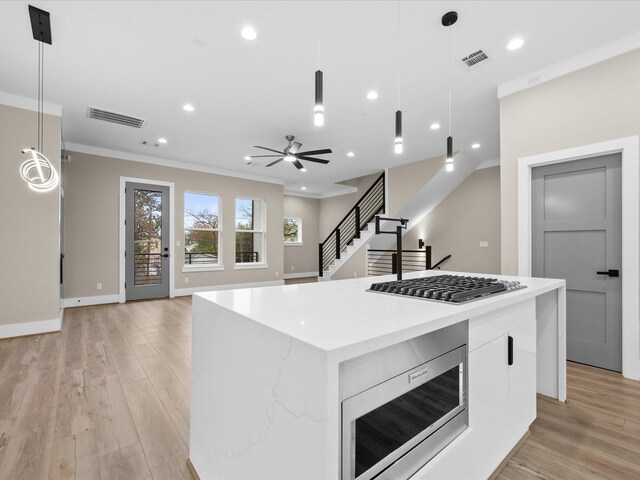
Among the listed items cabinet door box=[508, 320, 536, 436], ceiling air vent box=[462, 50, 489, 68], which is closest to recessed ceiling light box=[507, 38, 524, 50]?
ceiling air vent box=[462, 50, 489, 68]

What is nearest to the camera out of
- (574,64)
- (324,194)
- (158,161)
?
(574,64)

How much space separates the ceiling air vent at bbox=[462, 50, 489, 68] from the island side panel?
3.22 m

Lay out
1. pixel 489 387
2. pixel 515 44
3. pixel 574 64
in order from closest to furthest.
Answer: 1. pixel 489 387
2. pixel 515 44
3. pixel 574 64

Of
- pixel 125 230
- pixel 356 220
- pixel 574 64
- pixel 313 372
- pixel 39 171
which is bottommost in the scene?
pixel 313 372

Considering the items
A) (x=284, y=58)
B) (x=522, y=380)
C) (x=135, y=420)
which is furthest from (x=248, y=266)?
(x=522, y=380)

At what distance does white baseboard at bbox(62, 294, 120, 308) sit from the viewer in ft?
17.6

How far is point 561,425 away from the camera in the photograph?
1.96m

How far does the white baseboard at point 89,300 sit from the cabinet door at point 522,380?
6.47 metres

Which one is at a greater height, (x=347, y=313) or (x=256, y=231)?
(x=256, y=231)

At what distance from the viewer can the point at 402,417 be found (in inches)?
39.5

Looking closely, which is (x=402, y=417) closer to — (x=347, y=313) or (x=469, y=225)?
(x=347, y=313)

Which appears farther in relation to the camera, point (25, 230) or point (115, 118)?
point (115, 118)

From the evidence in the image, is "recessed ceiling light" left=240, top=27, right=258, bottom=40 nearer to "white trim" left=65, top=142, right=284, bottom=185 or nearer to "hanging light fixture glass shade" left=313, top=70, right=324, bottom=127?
"hanging light fixture glass shade" left=313, top=70, right=324, bottom=127

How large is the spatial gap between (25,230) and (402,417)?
4.83 m
